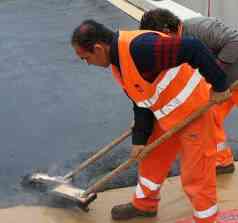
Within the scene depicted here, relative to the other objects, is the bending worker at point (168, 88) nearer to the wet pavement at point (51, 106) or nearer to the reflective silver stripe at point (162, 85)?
the reflective silver stripe at point (162, 85)

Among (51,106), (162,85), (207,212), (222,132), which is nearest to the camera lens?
(162,85)

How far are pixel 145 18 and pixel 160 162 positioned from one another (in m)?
0.68

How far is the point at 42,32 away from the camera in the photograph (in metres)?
5.87

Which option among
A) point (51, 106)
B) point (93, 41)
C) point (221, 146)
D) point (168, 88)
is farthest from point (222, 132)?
point (51, 106)

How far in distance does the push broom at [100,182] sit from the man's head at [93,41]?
1.40 ft

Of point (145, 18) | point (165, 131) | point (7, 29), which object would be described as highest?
point (145, 18)

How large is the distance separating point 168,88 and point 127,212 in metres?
0.78

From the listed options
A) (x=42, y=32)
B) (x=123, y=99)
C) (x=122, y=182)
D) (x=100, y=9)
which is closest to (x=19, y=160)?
(x=122, y=182)

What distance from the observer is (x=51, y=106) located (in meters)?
4.37

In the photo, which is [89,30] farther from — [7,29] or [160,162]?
[7,29]

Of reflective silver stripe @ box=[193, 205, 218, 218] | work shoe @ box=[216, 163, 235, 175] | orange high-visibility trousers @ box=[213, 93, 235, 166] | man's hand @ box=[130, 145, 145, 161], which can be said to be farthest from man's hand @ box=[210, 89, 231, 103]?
work shoe @ box=[216, 163, 235, 175]

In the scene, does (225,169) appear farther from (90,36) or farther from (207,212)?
(90,36)

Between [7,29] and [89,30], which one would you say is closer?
[89,30]

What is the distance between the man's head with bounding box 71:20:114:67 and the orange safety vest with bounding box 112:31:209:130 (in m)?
0.06
